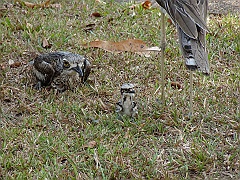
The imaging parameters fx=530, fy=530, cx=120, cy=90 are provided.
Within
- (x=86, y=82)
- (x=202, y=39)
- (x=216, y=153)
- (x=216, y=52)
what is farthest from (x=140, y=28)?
(x=216, y=153)

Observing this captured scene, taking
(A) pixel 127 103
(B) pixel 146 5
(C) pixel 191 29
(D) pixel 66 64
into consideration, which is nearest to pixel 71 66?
(D) pixel 66 64

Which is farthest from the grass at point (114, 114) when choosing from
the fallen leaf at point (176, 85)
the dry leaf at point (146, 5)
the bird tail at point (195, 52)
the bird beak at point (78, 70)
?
the bird tail at point (195, 52)

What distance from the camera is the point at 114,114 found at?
4852mm

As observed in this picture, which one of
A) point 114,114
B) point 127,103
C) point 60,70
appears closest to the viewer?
point 127,103

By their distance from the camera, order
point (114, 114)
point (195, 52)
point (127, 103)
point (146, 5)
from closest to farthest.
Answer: point (195, 52)
point (127, 103)
point (114, 114)
point (146, 5)

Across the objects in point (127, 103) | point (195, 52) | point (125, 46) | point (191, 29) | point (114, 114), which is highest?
point (191, 29)

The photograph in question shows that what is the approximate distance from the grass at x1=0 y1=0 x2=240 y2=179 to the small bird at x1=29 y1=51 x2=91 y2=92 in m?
0.12

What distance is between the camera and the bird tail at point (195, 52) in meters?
4.15

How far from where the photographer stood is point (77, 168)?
4.07 meters

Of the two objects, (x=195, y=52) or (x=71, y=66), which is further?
(x=71, y=66)

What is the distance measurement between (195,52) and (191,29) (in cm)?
22

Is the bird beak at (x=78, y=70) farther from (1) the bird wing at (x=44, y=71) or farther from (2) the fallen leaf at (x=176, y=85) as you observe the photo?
(2) the fallen leaf at (x=176, y=85)

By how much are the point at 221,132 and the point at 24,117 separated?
69.9 inches

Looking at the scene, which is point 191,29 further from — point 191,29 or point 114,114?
point 114,114
